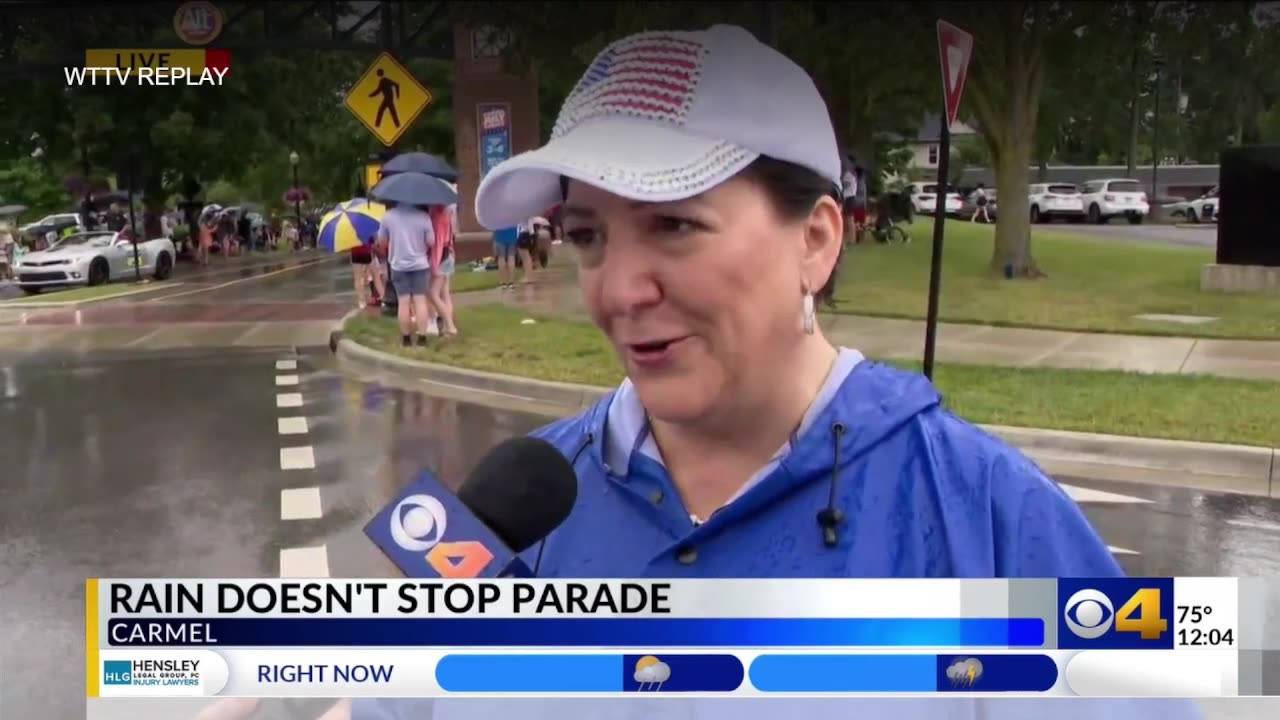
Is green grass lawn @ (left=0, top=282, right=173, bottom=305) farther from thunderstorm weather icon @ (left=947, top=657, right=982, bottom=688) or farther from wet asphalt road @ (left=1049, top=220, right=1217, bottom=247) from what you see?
wet asphalt road @ (left=1049, top=220, right=1217, bottom=247)

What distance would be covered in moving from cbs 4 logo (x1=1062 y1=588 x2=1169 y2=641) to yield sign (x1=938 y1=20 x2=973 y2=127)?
455cm

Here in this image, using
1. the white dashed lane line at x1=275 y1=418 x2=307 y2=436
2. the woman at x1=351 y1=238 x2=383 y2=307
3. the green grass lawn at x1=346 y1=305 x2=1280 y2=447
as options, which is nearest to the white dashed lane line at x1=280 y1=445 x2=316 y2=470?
the white dashed lane line at x1=275 y1=418 x2=307 y2=436

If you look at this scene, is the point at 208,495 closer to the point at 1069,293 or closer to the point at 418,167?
the point at 418,167

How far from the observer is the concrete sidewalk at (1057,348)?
10266 mm

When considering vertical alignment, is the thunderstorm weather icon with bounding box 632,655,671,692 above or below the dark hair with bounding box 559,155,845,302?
below

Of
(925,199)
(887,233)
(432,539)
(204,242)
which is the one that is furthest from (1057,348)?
(925,199)

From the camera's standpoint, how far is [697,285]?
142cm

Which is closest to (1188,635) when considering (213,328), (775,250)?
(775,250)

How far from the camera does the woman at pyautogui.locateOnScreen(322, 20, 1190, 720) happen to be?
4.57 ft

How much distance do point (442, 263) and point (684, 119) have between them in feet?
36.6

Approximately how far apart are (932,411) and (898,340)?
10.5 m

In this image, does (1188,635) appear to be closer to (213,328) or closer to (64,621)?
(64,621)

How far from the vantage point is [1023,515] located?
4.55 ft

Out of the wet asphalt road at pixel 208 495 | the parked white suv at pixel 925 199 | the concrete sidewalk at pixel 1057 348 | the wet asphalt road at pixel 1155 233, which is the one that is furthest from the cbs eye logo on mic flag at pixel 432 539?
the parked white suv at pixel 925 199
